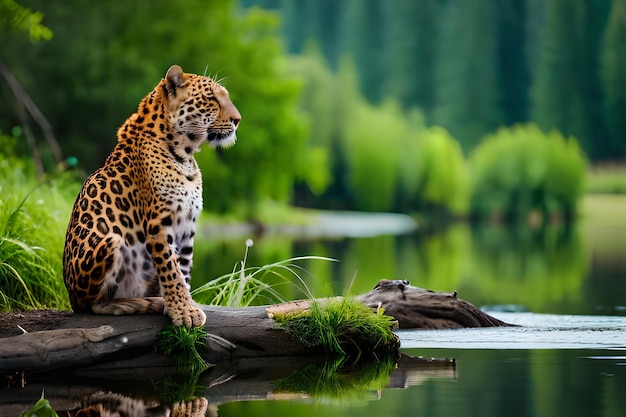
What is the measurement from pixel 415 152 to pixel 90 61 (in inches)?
884

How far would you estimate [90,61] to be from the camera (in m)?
29.4

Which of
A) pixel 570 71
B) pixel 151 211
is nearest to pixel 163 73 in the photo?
pixel 151 211

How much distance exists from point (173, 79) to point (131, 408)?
8.04ft

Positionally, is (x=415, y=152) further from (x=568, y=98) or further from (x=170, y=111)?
(x=170, y=111)

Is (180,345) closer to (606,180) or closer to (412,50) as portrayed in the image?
(606,180)

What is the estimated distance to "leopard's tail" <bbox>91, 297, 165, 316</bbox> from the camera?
7953 millimetres

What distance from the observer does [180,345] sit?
7902 mm

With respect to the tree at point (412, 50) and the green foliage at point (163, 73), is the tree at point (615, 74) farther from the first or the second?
the green foliage at point (163, 73)

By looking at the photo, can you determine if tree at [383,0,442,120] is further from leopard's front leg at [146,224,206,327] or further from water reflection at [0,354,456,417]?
leopard's front leg at [146,224,206,327]

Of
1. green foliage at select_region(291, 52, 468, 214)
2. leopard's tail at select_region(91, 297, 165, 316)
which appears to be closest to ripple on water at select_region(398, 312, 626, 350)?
leopard's tail at select_region(91, 297, 165, 316)

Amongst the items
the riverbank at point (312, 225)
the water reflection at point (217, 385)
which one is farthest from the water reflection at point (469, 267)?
the riverbank at point (312, 225)

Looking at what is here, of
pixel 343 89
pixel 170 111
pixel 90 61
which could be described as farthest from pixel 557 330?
pixel 343 89

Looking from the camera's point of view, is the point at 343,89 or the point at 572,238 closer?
the point at 572,238

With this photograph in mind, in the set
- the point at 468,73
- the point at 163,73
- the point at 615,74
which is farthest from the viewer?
the point at 468,73
